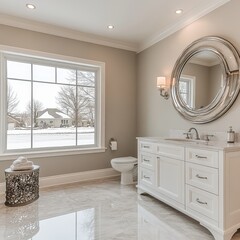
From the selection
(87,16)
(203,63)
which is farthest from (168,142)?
(87,16)

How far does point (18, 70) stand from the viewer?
130 inches

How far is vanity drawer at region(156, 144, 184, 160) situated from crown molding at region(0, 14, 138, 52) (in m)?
2.40

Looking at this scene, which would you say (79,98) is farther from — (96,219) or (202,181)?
(202,181)

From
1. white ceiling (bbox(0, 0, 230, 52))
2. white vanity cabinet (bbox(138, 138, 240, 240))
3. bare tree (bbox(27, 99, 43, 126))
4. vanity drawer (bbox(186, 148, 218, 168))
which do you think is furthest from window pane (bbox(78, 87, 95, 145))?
vanity drawer (bbox(186, 148, 218, 168))

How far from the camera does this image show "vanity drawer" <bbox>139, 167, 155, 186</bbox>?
9.08ft

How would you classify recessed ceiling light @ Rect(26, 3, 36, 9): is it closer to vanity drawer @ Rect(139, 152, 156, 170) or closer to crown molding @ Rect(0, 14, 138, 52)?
crown molding @ Rect(0, 14, 138, 52)

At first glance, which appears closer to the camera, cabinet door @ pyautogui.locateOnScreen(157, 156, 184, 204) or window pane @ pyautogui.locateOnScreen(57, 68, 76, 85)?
cabinet door @ pyautogui.locateOnScreen(157, 156, 184, 204)

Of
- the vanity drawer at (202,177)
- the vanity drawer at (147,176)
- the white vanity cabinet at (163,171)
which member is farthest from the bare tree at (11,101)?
the vanity drawer at (202,177)

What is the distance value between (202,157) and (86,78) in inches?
107

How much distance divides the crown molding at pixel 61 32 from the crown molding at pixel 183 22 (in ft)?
1.39

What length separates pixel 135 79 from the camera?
4273 millimetres

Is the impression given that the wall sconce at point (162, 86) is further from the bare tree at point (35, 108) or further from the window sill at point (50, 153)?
the bare tree at point (35, 108)

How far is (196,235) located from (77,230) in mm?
1242

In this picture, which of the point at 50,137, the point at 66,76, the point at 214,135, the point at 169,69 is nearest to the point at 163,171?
the point at 214,135
